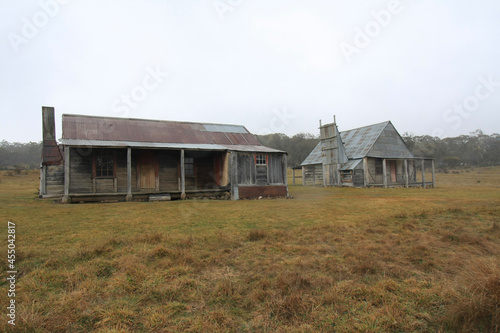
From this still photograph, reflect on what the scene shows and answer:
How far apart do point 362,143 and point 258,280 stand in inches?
1099

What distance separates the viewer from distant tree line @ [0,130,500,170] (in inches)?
2487

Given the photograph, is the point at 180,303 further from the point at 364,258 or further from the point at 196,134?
the point at 196,134

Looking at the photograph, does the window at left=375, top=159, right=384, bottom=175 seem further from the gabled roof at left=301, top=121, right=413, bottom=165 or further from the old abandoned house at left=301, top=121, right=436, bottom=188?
the gabled roof at left=301, top=121, right=413, bottom=165

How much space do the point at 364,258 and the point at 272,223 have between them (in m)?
3.58

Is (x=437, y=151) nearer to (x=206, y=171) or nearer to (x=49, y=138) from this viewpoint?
(x=206, y=171)

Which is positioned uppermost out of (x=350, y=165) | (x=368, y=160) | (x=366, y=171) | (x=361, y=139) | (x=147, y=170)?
(x=361, y=139)

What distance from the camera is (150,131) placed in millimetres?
18000

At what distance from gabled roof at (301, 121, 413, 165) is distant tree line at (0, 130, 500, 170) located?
34420 mm

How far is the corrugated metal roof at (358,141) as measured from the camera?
1092 inches

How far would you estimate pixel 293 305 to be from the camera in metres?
3.05

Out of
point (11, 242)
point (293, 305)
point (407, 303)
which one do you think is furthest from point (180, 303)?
point (11, 242)

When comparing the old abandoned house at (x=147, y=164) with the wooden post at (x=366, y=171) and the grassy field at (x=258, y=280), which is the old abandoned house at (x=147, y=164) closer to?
the grassy field at (x=258, y=280)

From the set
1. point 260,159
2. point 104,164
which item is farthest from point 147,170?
point 260,159

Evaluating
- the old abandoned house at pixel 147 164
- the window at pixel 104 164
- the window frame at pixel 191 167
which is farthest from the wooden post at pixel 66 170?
the window frame at pixel 191 167
